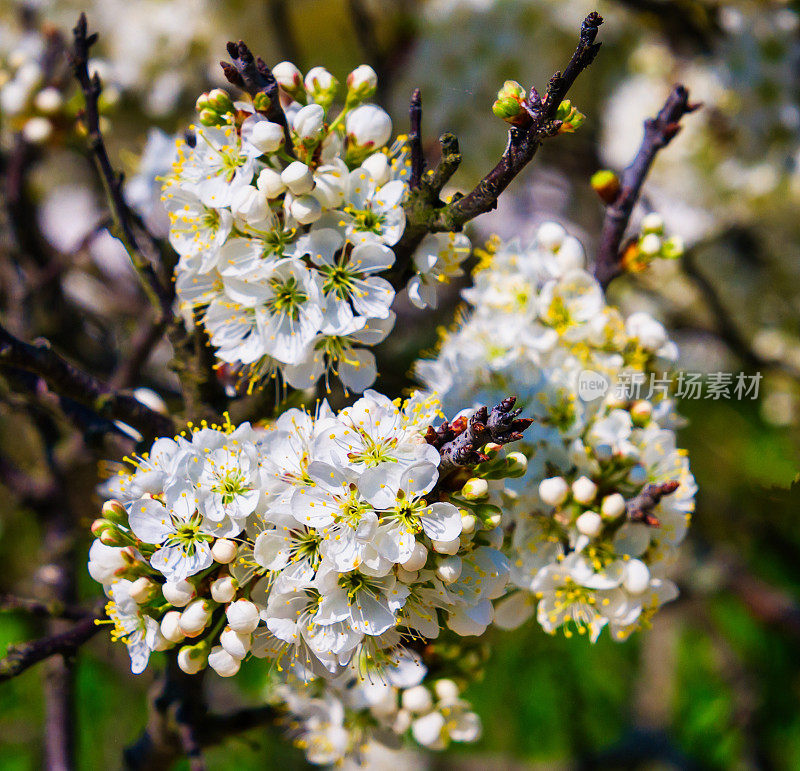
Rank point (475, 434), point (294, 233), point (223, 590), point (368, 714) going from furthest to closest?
point (368, 714) → point (294, 233) → point (223, 590) → point (475, 434)

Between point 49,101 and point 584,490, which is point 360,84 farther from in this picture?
point 49,101

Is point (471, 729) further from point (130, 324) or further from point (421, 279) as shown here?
point (130, 324)

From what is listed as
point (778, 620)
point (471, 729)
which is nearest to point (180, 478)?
point (471, 729)

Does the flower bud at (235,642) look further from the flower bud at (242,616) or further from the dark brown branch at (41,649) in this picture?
the dark brown branch at (41,649)

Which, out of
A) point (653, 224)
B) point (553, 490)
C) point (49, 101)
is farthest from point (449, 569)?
point (49, 101)

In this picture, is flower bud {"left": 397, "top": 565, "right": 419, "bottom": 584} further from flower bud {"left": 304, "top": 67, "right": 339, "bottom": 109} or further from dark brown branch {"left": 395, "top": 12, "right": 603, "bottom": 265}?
flower bud {"left": 304, "top": 67, "right": 339, "bottom": 109}

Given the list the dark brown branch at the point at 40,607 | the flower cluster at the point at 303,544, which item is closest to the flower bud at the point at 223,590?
the flower cluster at the point at 303,544
